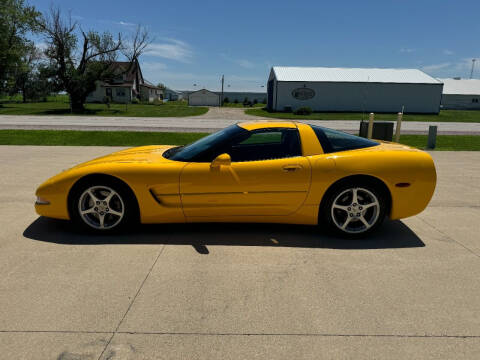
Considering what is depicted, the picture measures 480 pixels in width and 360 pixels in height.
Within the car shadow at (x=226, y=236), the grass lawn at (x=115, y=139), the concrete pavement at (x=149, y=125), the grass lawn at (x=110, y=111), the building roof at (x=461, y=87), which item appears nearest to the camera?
the car shadow at (x=226, y=236)

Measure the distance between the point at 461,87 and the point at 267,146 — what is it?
68.4m

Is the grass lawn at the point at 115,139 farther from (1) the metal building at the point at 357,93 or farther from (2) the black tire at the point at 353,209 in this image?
(1) the metal building at the point at 357,93

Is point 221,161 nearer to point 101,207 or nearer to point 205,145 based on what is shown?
point 205,145

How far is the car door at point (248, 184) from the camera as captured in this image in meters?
3.56

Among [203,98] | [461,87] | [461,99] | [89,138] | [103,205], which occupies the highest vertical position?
[461,87]

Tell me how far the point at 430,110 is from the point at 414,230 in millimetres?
42184

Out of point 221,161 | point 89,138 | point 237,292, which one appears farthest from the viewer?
point 89,138

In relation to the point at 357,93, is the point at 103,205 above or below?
below

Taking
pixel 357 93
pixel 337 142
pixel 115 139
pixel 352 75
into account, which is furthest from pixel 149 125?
pixel 352 75

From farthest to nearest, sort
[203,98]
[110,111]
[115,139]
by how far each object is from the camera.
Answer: [203,98]
[110,111]
[115,139]

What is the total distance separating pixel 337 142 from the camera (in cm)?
386

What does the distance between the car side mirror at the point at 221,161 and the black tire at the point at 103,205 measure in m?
0.96

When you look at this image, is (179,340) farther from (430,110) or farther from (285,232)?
(430,110)

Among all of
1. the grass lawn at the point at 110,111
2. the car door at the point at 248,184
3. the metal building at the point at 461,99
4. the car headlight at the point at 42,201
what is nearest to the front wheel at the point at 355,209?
the car door at the point at 248,184
